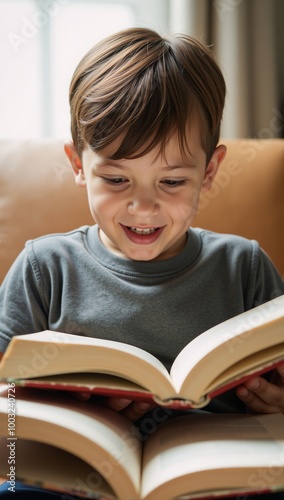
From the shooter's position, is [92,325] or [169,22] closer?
[92,325]

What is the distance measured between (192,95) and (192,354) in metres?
0.47

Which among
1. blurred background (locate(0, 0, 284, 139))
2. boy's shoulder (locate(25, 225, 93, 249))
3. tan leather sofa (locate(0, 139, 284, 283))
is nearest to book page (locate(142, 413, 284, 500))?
boy's shoulder (locate(25, 225, 93, 249))

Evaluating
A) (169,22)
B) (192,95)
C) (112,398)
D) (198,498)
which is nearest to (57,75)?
(169,22)

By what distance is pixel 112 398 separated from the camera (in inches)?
35.9

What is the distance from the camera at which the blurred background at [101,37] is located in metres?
2.01

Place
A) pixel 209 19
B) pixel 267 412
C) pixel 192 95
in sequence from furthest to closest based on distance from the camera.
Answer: pixel 209 19
pixel 192 95
pixel 267 412

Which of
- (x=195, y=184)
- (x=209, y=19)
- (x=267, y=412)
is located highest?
(x=209, y=19)

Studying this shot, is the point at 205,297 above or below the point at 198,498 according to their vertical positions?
above

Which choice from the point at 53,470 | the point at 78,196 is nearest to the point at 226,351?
the point at 53,470

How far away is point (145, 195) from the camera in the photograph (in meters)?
1.04

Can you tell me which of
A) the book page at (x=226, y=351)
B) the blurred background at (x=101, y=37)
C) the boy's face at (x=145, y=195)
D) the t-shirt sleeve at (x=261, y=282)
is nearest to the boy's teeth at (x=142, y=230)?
the boy's face at (x=145, y=195)

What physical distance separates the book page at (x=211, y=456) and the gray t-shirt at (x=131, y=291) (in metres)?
0.26

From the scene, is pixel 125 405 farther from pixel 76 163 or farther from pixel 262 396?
pixel 76 163

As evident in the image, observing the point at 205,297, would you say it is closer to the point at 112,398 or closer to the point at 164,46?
the point at 112,398
